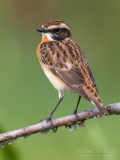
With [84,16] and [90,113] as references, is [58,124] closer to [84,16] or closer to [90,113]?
[90,113]

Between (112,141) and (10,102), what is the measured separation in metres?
2.03

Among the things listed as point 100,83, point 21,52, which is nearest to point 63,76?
point 100,83

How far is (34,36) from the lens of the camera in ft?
27.7

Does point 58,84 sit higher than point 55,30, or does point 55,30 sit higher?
point 55,30

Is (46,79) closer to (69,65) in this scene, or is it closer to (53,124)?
(69,65)

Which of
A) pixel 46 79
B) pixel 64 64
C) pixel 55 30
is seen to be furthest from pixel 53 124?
pixel 46 79

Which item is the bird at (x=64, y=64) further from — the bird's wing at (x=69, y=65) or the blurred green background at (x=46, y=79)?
the blurred green background at (x=46, y=79)

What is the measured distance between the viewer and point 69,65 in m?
5.04

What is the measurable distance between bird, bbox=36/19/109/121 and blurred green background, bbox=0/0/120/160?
1.81ft

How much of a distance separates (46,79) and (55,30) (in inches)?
69.2

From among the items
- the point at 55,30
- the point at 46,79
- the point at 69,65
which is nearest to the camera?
the point at 69,65

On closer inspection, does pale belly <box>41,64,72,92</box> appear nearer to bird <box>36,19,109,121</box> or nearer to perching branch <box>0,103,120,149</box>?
bird <box>36,19,109,121</box>

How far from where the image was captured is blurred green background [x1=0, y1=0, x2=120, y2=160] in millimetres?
4800

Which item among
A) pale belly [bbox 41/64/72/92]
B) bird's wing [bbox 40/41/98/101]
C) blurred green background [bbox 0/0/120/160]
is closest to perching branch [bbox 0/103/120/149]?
blurred green background [bbox 0/0/120/160]
